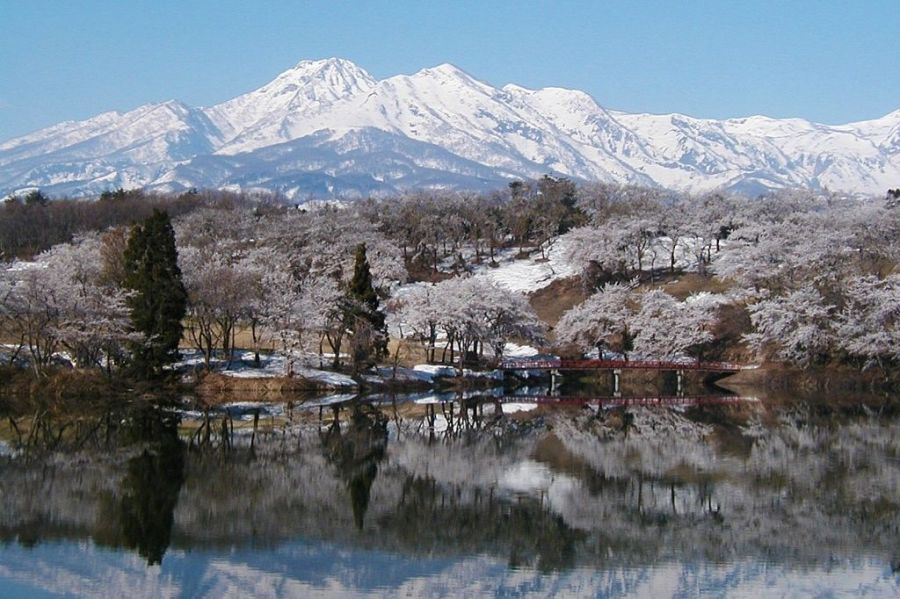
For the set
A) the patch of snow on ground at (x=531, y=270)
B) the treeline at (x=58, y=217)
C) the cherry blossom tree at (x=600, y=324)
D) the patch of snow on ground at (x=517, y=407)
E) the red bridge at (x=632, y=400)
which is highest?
the treeline at (x=58, y=217)

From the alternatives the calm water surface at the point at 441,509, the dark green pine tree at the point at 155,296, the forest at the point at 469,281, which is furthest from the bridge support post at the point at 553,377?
the calm water surface at the point at 441,509

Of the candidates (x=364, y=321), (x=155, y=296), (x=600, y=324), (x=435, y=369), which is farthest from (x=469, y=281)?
(x=155, y=296)

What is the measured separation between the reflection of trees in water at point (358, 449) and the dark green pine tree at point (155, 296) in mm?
9280

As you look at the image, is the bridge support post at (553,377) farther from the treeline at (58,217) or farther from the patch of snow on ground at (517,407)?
the treeline at (58,217)

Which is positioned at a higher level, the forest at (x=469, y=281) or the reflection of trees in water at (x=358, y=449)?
the forest at (x=469, y=281)

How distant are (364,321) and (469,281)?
42.7 feet

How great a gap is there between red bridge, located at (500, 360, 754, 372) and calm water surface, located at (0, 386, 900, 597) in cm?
2686

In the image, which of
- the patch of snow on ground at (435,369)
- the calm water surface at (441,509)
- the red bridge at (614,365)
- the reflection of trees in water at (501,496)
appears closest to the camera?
the calm water surface at (441,509)

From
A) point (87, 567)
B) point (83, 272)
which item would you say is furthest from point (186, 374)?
point (87, 567)

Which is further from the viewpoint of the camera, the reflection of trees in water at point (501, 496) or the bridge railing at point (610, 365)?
the bridge railing at point (610, 365)

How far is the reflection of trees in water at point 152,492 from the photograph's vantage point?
25.0 m

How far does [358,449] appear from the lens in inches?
1565

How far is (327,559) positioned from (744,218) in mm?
89125

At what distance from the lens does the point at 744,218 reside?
106 m
